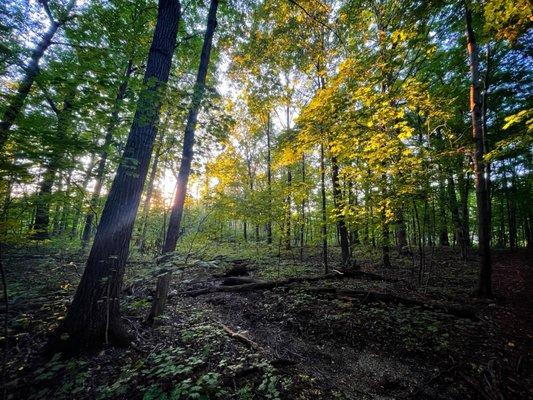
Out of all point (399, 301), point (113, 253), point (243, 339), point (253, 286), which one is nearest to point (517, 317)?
point (399, 301)

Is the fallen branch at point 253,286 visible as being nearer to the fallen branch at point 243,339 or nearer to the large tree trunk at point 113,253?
the fallen branch at point 243,339

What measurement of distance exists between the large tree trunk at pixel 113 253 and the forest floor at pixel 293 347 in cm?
33

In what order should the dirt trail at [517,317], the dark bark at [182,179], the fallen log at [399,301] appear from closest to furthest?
the dirt trail at [517,317]
the dark bark at [182,179]
the fallen log at [399,301]

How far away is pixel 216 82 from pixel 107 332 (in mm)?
9479

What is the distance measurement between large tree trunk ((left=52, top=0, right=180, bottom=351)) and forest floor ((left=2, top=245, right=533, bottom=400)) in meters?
0.33

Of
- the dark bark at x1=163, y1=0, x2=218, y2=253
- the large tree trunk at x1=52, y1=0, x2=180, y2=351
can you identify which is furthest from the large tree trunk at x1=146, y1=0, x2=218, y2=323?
the large tree trunk at x1=52, y1=0, x2=180, y2=351

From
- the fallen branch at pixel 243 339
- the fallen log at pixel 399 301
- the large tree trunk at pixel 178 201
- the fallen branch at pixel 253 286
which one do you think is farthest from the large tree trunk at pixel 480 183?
the large tree trunk at pixel 178 201

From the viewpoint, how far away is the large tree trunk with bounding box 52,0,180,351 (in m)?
3.84

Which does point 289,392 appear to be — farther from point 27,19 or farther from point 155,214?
point 27,19

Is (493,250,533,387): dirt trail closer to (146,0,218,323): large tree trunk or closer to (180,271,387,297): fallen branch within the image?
(180,271,387,297): fallen branch

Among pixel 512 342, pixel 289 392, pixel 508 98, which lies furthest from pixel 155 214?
pixel 508 98

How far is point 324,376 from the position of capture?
3570 millimetres

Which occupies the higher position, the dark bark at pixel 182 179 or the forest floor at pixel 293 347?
the dark bark at pixel 182 179

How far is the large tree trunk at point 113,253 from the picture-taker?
384 centimetres
